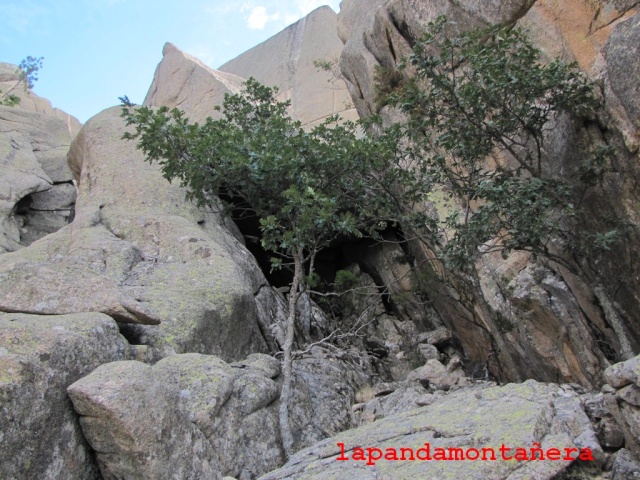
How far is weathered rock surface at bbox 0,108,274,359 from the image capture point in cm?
802

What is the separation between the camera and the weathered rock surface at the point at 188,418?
5.68 meters

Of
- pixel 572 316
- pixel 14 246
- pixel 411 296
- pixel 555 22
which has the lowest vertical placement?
pixel 572 316

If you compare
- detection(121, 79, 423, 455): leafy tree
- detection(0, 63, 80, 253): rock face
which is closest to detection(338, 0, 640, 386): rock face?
detection(121, 79, 423, 455): leafy tree

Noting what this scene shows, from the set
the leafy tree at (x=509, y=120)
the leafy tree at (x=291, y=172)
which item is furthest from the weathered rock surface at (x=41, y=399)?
the leafy tree at (x=509, y=120)

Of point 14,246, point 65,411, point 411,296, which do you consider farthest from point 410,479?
point 14,246

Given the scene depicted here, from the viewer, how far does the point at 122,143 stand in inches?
616

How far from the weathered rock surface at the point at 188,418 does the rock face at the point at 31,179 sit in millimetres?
10759

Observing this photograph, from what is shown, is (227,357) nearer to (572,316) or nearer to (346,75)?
(572,316)

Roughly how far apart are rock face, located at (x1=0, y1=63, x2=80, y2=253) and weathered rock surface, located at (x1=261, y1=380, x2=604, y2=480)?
43.3ft

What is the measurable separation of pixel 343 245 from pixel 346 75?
19.1ft

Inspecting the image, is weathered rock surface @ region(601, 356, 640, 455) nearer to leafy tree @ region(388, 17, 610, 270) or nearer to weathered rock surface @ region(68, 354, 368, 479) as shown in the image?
leafy tree @ region(388, 17, 610, 270)

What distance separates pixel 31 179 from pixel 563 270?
1772 centimetres

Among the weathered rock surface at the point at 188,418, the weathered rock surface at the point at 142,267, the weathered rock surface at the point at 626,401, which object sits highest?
the weathered rock surface at the point at 142,267

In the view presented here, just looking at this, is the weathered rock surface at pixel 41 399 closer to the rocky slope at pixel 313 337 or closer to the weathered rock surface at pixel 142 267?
the rocky slope at pixel 313 337
